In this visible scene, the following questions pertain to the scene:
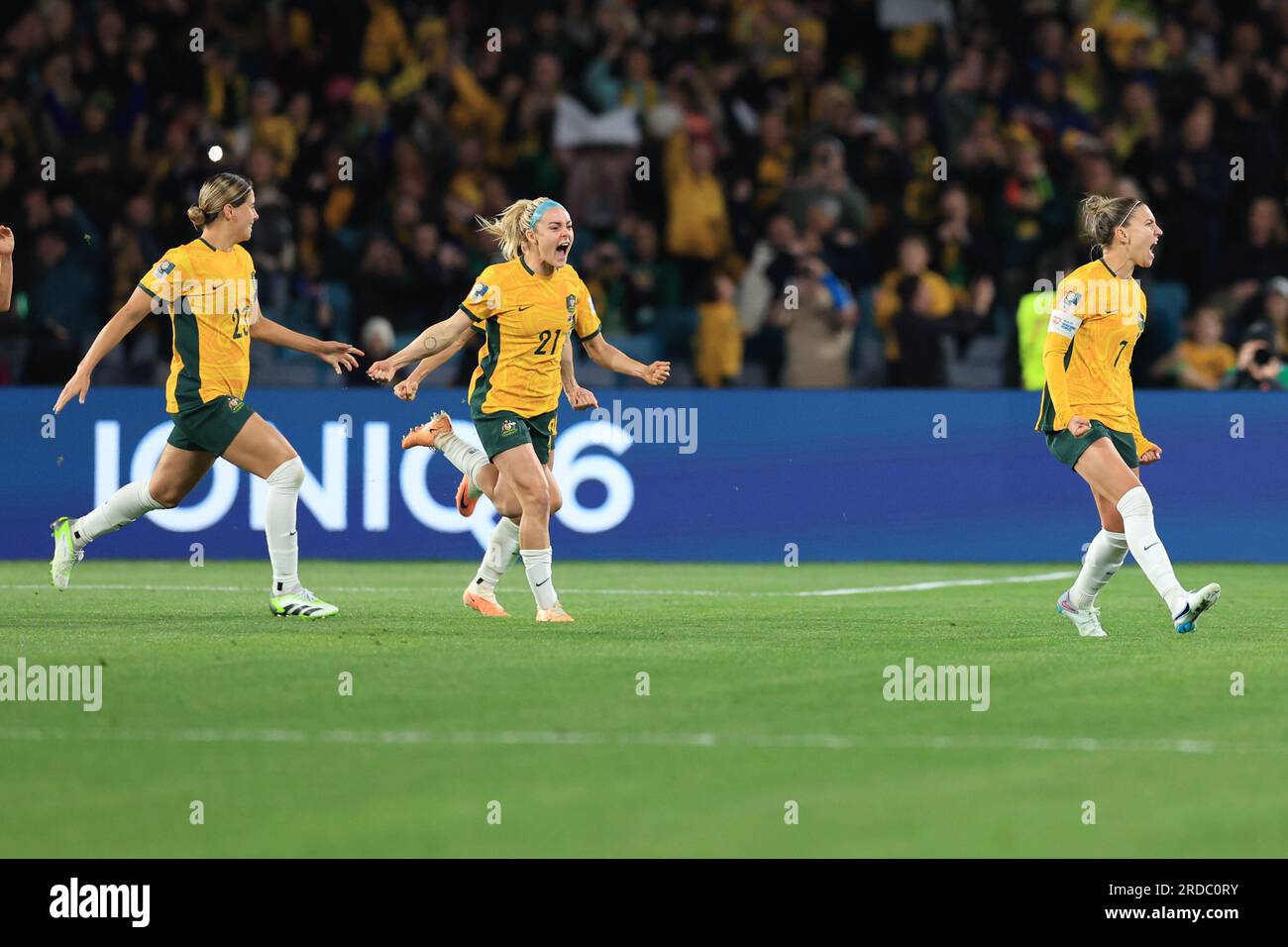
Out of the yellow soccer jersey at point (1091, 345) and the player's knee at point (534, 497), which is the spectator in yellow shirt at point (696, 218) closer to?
the player's knee at point (534, 497)

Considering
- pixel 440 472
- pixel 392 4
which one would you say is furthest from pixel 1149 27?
pixel 440 472

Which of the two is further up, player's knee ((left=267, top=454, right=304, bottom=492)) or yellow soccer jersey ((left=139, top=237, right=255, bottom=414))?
yellow soccer jersey ((left=139, top=237, right=255, bottom=414))

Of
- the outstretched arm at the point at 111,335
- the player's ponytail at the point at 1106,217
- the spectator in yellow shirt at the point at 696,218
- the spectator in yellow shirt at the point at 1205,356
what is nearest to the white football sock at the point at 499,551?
the outstretched arm at the point at 111,335

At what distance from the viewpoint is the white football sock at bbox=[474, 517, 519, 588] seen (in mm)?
12336

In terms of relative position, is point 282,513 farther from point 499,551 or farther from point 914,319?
point 914,319

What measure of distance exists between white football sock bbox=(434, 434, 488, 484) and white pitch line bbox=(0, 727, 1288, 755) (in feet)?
17.1

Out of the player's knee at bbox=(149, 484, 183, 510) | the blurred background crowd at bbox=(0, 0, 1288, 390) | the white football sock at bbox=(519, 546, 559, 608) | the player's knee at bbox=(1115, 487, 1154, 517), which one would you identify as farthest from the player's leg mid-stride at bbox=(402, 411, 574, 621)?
the blurred background crowd at bbox=(0, 0, 1288, 390)

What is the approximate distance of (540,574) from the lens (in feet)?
38.3

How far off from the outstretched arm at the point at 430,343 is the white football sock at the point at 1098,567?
3.64 metres

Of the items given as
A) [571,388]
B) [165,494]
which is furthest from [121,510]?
[571,388]

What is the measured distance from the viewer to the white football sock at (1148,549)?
10.9 m

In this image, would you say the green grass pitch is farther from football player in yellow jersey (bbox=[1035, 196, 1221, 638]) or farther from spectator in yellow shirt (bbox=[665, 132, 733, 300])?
spectator in yellow shirt (bbox=[665, 132, 733, 300])

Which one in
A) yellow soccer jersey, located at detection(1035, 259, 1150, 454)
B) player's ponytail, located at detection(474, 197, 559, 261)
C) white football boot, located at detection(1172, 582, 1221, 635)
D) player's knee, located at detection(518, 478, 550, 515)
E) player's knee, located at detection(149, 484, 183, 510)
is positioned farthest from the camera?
player's knee, located at detection(149, 484, 183, 510)

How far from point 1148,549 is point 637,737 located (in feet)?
14.6
